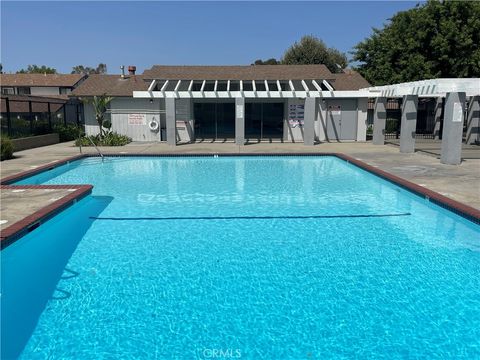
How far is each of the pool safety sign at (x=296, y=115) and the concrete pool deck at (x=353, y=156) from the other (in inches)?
84.3

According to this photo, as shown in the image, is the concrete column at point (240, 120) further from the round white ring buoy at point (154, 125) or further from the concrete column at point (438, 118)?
the concrete column at point (438, 118)

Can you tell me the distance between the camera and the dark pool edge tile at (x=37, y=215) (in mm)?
7117

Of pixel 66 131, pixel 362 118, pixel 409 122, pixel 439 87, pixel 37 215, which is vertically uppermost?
pixel 439 87

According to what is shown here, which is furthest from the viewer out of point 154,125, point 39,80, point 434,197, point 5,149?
point 39,80

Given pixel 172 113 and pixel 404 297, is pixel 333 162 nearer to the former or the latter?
pixel 172 113

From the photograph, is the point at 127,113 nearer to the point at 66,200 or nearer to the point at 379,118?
the point at 379,118

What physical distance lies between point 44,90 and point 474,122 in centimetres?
4780

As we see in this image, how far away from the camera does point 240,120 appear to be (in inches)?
904

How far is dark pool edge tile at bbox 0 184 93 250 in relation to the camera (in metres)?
7.12

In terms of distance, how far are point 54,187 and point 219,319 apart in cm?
802

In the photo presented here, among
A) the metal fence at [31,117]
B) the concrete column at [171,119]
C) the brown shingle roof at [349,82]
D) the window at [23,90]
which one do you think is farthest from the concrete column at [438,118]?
the window at [23,90]

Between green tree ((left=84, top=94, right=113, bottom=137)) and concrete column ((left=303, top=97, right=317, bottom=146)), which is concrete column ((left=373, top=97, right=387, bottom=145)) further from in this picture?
green tree ((left=84, top=94, right=113, bottom=137))

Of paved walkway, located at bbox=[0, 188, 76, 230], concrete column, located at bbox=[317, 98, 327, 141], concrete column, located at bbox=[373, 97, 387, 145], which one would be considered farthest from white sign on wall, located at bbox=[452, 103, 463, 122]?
paved walkway, located at bbox=[0, 188, 76, 230]

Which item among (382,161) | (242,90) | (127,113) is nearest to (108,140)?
(127,113)
